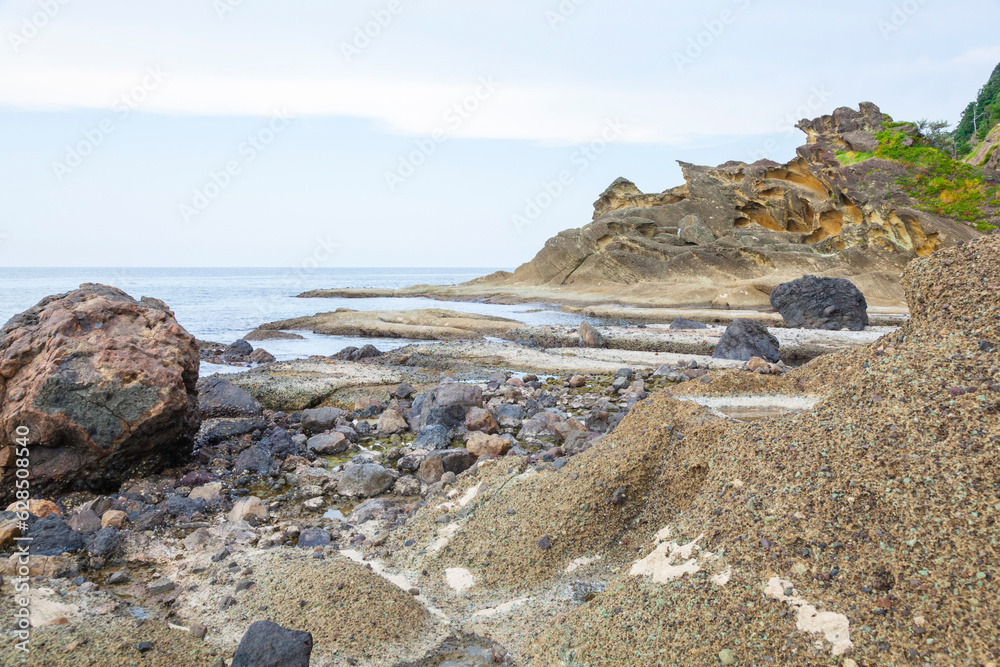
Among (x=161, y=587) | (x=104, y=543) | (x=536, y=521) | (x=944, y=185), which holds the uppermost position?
(x=944, y=185)

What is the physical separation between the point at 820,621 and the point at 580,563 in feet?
5.44

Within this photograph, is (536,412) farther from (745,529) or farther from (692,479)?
(745,529)

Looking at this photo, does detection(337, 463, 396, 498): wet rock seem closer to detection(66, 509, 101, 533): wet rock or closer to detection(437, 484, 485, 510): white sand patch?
detection(437, 484, 485, 510): white sand patch

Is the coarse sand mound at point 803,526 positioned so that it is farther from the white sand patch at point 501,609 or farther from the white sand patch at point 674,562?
the white sand patch at point 501,609

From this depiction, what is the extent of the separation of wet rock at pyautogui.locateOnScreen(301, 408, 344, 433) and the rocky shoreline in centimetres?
109

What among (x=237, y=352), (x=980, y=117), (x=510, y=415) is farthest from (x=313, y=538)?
(x=980, y=117)

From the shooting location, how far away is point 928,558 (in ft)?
9.48

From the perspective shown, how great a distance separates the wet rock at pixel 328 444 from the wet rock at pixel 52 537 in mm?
3119

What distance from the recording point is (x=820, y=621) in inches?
112

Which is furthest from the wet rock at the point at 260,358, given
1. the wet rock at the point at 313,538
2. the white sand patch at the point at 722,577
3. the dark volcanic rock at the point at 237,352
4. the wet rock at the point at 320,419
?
the white sand patch at the point at 722,577

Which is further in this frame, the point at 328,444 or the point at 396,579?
the point at 328,444

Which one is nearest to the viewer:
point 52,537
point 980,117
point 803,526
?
point 803,526

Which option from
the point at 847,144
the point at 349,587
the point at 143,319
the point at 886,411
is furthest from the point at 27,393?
the point at 847,144

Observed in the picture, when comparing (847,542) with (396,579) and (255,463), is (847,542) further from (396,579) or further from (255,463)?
(255,463)
